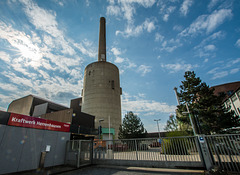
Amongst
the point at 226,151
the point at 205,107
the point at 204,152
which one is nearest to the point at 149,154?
the point at 204,152

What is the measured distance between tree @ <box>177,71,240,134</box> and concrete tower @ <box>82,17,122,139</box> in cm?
2743

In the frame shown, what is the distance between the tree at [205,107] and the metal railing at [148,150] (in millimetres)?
6547

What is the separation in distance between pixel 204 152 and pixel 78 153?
9.55 metres

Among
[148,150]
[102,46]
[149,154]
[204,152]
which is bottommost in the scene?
[149,154]

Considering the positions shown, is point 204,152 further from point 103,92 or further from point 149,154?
point 103,92

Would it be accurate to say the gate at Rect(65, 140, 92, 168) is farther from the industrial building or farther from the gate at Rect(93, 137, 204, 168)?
the industrial building

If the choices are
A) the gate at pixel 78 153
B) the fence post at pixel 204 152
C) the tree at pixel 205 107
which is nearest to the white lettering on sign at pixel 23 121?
the gate at pixel 78 153

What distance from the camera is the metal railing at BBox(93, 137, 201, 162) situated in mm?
9055

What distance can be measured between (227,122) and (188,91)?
632 cm

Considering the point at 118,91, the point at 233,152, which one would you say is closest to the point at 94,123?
the point at 118,91

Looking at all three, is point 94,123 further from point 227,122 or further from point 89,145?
point 227,122

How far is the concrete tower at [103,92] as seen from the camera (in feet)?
142

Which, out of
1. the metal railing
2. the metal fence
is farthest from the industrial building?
the metal fence

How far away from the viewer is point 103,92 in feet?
150
